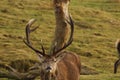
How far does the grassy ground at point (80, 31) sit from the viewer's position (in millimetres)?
23688

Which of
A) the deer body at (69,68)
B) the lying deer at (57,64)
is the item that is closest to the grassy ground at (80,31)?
the deer body at (69,68)

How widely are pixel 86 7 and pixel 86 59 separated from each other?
1620 centimetres

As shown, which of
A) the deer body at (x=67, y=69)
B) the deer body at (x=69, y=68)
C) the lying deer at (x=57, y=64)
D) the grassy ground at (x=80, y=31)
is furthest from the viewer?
the grassy ground at (x=80, y=31)

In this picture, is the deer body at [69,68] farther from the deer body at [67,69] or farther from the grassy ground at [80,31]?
the grassy ground at [80,31]

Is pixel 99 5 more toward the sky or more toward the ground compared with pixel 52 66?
more toward the ground

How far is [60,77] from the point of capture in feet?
38.6

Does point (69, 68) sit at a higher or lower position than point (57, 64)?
lower

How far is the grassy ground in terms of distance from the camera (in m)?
23.7

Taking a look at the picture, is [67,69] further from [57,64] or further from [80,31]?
[80,31]

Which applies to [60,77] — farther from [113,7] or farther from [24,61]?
[113,7]

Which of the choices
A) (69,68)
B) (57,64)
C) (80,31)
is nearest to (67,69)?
(69,68)

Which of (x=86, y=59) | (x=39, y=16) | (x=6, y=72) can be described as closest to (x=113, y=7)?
(x=39, y=16)

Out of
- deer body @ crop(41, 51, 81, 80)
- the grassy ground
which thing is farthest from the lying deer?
the grassy ground

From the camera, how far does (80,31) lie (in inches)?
1297
